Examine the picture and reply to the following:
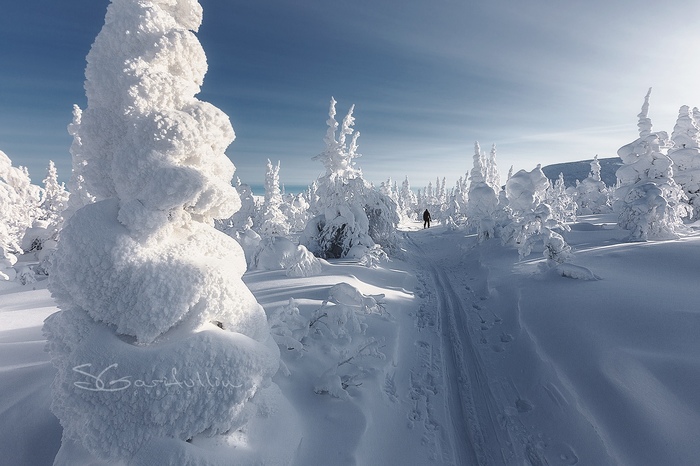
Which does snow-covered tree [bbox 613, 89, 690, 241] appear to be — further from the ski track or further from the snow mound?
the snow mound

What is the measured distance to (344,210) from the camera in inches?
712

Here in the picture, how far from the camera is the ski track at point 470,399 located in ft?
16.3

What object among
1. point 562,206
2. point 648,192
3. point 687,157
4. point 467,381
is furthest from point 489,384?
point 562,206

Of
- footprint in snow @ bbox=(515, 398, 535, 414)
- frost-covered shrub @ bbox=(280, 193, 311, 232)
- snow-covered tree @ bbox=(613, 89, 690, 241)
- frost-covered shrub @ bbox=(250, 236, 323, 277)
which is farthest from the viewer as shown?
frost-covered shrub @ bbox=(280, 193, 311, 232)

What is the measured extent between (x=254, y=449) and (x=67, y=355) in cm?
232

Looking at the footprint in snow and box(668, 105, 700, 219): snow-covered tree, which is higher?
box(668, 105, 700, 219): snow-covered tree

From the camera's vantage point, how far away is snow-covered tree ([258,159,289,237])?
30938 mm

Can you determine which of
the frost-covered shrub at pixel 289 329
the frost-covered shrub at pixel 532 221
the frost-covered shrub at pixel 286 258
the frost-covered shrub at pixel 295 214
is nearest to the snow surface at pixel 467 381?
the frost-covered shrub at pixel 289 329

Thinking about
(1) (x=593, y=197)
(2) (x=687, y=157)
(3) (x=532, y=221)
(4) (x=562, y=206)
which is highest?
(2) (x=687, y=157)

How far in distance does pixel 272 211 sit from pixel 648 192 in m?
28.5

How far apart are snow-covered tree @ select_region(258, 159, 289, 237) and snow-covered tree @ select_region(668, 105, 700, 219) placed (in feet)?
104

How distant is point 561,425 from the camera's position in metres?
5.30

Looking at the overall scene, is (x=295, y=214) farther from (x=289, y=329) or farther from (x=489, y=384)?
(x=489, y=384)

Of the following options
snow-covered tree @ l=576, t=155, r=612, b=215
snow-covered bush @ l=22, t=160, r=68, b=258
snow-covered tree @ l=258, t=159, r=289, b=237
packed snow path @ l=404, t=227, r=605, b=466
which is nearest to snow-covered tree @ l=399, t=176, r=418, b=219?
snow-covered tree @ l=576, t=155, r=612, b=215
